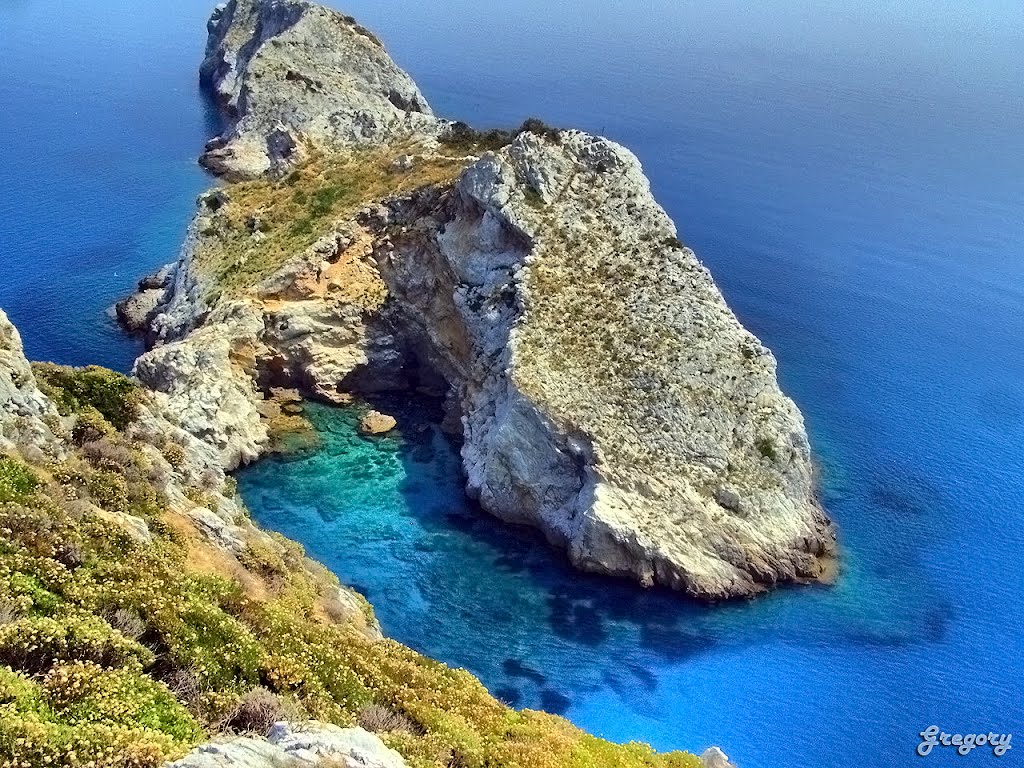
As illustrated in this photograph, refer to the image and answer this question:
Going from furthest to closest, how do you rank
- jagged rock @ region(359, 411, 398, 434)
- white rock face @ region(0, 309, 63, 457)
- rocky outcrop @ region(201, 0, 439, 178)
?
rocky outcrop @ region(201, 0, 439, 178) < jagged rock @ region(359, 411, 398, 434) < white rock face @ region(0, 309, 63, 457)

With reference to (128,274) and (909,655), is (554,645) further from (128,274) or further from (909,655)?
(128,274)

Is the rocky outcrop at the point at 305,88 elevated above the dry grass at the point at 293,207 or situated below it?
above

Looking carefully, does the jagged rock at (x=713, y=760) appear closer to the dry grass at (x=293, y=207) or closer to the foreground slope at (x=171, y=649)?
the foreground slope at (x=171, y=649)

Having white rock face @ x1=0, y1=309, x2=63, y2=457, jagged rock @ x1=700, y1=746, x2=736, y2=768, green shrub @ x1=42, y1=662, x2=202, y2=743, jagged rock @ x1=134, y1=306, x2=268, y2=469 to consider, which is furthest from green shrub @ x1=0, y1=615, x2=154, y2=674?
jagged rock @ x1=134, y1=306, x2=268, y2=469

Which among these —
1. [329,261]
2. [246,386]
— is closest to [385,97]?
[329,261]

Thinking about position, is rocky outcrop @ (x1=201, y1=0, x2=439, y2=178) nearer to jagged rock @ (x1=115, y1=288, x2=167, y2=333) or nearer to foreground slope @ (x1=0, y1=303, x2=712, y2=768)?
jagged rock @ (x1=115, y1=288, x2=167, y2=333)

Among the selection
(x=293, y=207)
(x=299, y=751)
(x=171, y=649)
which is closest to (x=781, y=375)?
(x=293, y=207)

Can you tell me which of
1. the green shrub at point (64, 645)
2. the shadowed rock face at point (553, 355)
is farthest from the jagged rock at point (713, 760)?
the green shrub at point (64, 645)
